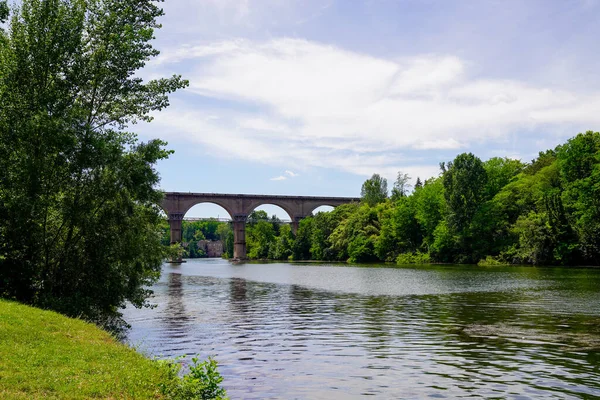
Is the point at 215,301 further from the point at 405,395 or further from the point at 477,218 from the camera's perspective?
the point at 477,218

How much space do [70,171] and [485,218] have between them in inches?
2655

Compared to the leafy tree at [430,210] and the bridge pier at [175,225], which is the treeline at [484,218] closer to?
the leafy tree at [430,210]

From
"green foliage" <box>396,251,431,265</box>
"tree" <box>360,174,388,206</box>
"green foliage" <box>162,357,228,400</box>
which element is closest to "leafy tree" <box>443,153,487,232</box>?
"green foliage" <box>396,251,431,265</box>

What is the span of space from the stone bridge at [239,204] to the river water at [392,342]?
3290 inches

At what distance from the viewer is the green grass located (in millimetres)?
8203

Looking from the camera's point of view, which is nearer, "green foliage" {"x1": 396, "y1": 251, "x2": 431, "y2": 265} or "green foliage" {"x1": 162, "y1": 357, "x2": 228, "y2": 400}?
"green foliage" {"x1": 162, "y1": 357, "x2": 228, "y2": 400}

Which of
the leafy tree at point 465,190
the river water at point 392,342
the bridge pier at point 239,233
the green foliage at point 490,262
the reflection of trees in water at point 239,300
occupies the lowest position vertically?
the reflection of trees in water at point 239,300

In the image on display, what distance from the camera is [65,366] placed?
9594 millimetres

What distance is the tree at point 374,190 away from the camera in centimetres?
11899

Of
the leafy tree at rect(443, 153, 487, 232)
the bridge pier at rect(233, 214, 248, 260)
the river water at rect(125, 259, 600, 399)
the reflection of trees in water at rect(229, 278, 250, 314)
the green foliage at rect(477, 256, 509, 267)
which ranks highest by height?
the leafy tree at rect(443, 153, 487, 232)

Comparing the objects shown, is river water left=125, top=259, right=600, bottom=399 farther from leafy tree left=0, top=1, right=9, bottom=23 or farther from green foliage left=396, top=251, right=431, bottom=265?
green foliage left=396, top=251, right=431, bottom=265

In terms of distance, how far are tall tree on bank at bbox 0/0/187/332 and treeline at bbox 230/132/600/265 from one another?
175 ft

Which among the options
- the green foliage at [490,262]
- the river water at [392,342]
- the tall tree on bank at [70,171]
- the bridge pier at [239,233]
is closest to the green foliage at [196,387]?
the river water at [392,342]

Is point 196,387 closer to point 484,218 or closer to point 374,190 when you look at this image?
point 484,218
